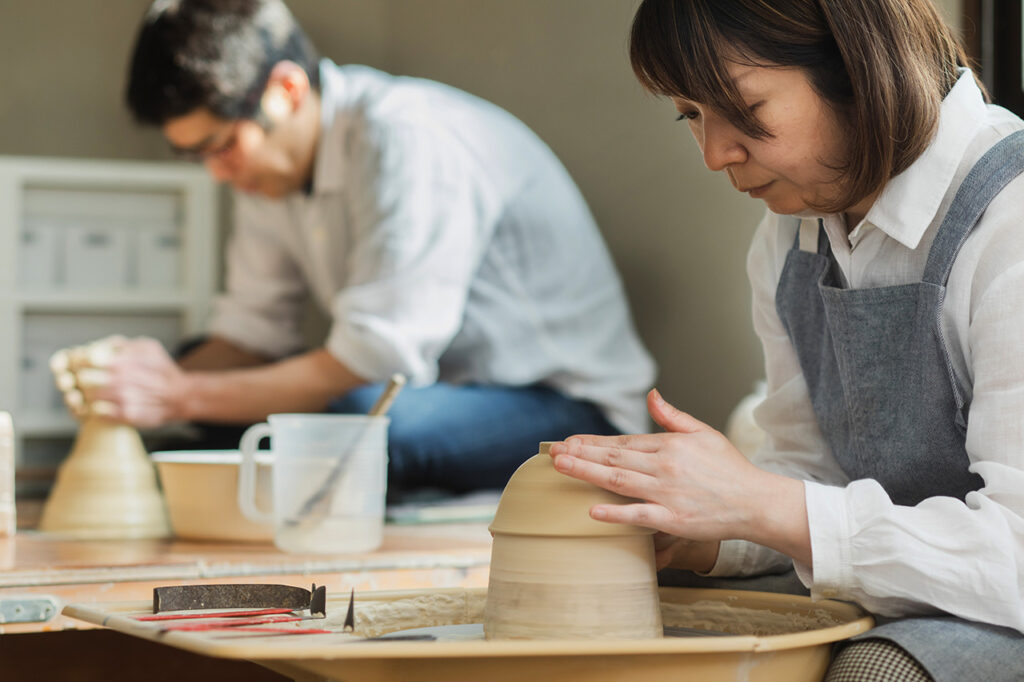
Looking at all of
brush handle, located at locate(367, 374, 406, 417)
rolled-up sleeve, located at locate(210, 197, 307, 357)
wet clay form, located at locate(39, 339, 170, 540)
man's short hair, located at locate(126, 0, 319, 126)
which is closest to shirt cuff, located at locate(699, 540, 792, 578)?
brush handle, located at locate(367, 374, 406, 417)

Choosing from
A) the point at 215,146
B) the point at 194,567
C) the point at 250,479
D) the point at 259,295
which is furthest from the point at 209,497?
the point at 259,295

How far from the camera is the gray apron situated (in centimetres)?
82

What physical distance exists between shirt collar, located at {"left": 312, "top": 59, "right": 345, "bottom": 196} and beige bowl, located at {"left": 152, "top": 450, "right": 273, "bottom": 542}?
77cm

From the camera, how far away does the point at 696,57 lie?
82cm

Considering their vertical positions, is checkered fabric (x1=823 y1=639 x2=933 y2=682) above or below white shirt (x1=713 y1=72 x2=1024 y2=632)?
below

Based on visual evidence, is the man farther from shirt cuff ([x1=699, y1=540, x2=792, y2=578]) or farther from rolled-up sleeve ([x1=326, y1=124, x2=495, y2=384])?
shirt cuff ([x1=699, y1=540, x2=792, y2=578])

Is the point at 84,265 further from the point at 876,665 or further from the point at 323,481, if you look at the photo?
the point at 876,665

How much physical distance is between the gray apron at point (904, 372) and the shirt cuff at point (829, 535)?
7 centimetres

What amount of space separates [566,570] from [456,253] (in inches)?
43.7

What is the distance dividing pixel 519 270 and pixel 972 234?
4.11 feet

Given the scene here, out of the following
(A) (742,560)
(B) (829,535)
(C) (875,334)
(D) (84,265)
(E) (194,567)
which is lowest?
(D) (84,265)

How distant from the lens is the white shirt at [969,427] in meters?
0.72

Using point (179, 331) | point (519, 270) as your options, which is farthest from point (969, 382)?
point (179, 331)

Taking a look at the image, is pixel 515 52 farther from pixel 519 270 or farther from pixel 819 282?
pixel 819 282
